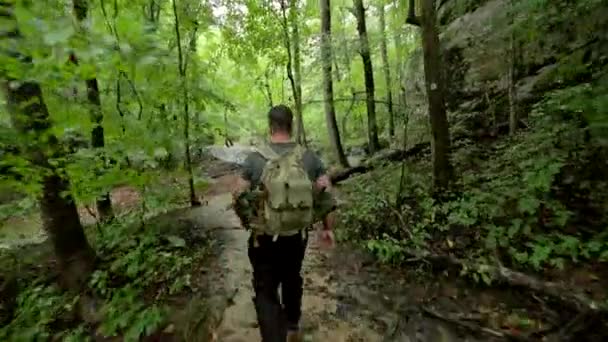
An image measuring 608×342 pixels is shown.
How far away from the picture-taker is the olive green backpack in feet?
12.0

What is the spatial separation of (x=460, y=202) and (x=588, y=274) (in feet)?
7.20

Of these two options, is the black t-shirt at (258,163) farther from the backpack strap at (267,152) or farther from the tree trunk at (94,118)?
the tree trunk at (94,118)

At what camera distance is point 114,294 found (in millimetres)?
6012

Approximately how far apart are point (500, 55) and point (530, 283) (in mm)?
7022

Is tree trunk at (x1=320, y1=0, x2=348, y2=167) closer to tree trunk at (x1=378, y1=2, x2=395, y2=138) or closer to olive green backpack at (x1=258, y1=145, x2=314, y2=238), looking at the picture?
tree trunk at (x1=378, y1=2, x2=395, y2=138)

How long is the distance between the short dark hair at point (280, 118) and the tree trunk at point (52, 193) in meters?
2.75

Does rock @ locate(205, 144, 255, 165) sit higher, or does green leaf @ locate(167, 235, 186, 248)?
rock @ locate(205, 144, 255, 165)

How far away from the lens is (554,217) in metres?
6.27

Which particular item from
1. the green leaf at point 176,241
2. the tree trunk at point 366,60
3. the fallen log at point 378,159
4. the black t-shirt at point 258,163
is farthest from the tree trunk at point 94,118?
the tree trunk at point 366,60

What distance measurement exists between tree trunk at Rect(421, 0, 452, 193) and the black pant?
4293 millimetres

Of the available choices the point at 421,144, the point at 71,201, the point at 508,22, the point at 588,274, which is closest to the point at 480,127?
the point at 421,144

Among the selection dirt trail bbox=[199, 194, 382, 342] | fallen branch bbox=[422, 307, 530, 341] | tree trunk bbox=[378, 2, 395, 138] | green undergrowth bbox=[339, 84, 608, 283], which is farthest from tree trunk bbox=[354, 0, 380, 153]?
fallen branch bbox=[422, 307, 530, 341]

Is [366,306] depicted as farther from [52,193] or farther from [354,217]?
[52,193]

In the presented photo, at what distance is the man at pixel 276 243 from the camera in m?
3.86
